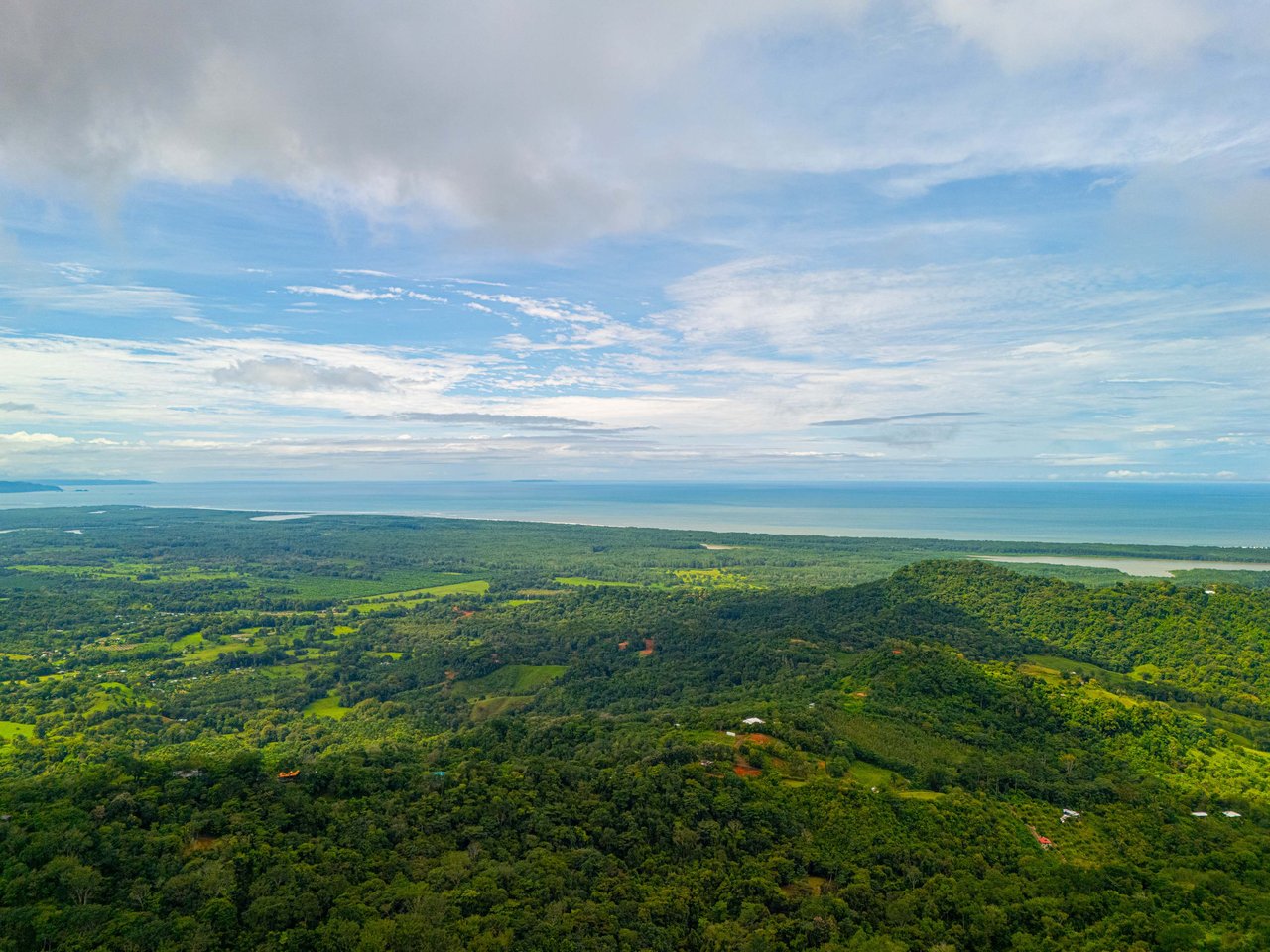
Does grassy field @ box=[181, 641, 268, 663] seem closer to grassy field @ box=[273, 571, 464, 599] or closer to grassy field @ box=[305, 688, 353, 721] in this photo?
grassy field @ box=[305, 688, 353, 721]

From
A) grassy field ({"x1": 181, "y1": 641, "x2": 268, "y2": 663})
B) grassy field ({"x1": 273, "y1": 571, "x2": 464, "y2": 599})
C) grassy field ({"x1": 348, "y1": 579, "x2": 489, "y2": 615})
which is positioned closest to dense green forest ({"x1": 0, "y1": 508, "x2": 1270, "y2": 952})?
grassy field ({"x1": 181, "y1": 641, "x2": 268, "y2": 663})

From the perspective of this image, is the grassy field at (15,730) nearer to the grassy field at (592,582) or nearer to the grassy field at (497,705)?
the grassy field at (497,705)

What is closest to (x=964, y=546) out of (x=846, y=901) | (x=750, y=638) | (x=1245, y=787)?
(x=750, y=638)

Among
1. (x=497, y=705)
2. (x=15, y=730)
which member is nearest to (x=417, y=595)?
(x=497, y=705)

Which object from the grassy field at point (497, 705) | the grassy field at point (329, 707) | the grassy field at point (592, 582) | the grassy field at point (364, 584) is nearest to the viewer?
the grassy field at point (497, 705)

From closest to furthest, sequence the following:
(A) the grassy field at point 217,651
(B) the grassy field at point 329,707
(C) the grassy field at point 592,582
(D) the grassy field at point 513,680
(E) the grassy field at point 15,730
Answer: (E) the grassy field at point 15,730 < (B) the grassy field at point 329,707 < (D) the grassy field at point 513,680 < (A) the grassy field at point 217,651 < (C) the grassy field at point 592,582

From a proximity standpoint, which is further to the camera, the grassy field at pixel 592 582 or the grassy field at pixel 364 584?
the grassy field at pixel 592 582

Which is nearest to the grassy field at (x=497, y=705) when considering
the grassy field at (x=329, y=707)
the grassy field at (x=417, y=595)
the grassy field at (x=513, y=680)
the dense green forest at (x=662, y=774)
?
the dense green forest at (x=662, y=774)

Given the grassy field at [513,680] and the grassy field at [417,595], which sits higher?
the grassy field at [417,595]

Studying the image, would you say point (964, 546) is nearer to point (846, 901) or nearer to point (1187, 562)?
point (1187, 562)
